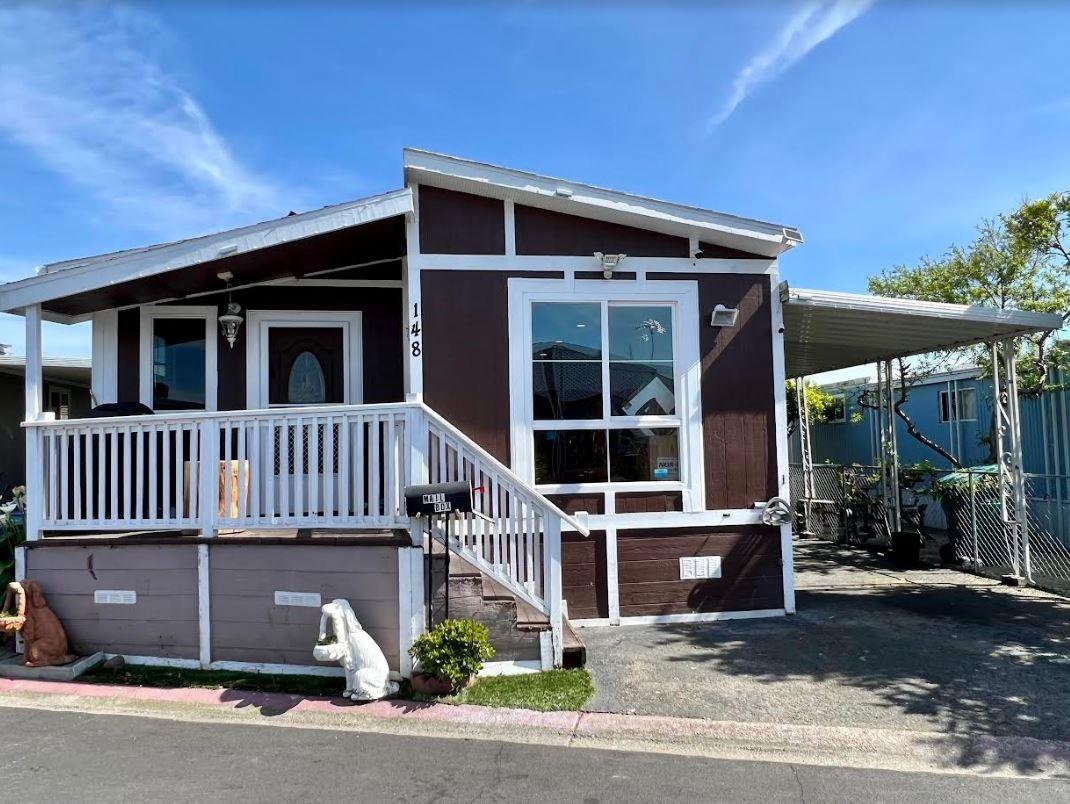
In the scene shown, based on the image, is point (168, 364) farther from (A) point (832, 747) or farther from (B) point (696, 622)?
(A) point (832, 747)

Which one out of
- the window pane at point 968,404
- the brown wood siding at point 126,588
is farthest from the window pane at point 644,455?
the window pane at point 968,404

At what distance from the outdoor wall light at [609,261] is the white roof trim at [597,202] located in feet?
1.28

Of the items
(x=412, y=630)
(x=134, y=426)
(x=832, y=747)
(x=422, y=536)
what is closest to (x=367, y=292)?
(x=134, y=426)

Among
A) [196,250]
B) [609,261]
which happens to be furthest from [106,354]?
[609,261]

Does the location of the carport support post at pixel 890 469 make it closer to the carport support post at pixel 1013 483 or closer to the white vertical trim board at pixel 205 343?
the carport support post at pixel 1013 483

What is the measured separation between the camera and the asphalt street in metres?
3.41

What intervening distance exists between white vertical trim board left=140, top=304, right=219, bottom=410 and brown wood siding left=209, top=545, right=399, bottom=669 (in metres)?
2.44

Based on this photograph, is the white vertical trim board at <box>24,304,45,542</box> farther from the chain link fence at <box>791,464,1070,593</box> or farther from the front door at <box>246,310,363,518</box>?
the chain link fence at <box>791,464,1070,593</box>

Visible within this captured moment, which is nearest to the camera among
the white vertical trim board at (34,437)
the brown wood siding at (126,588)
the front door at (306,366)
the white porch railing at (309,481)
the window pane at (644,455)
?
the white porch railing at (309,481)

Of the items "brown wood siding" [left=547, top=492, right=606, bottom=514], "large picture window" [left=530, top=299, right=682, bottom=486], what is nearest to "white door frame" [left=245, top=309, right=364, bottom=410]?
"large picture window" [left=530, top=299, right=682, bottom=486]

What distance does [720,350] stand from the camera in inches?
261

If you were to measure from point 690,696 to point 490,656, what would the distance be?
1376 mm

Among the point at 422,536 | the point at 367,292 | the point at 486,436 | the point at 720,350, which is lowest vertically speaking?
the point at 422,536

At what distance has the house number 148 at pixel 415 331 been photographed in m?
6.18
